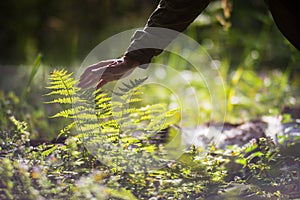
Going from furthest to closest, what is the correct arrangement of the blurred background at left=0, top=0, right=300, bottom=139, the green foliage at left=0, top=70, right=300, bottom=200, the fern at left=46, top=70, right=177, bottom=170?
the blurred background at left=0, top=0, right=300, bottom=139 < the fern at left=46, top=70, right=177, bottom=170 < the green foliage at left=0, top=70, right=300, bottom=200

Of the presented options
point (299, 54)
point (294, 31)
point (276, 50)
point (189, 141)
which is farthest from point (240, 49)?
point (294, 31)

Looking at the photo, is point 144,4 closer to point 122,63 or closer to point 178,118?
point 178,118

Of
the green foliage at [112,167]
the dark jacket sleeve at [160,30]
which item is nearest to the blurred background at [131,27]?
the green foliage at [112,167]

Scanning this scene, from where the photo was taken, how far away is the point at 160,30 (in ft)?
A: 8.00

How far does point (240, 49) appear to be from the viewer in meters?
5.89

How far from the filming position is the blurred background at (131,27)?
15.0ft

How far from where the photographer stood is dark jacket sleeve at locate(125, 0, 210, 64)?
2410 mm

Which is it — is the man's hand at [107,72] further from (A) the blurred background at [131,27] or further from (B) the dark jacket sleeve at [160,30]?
(A) the blurred background at [131,27]

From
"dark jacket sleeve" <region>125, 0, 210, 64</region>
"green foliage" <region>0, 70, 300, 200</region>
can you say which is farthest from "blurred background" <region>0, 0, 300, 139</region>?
"dark jacket sleeve" <region>125, 0, 210, 64</region>

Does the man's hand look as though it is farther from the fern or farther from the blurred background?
the blurred background

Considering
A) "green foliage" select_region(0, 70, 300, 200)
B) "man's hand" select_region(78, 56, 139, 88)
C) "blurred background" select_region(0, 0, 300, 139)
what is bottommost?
"green foliage" select_region(0, 70, 300, 200)

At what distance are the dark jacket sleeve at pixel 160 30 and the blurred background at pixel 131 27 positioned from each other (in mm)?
1611

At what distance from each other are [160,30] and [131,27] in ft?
12.5

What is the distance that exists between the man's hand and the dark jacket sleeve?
0.11 ft
